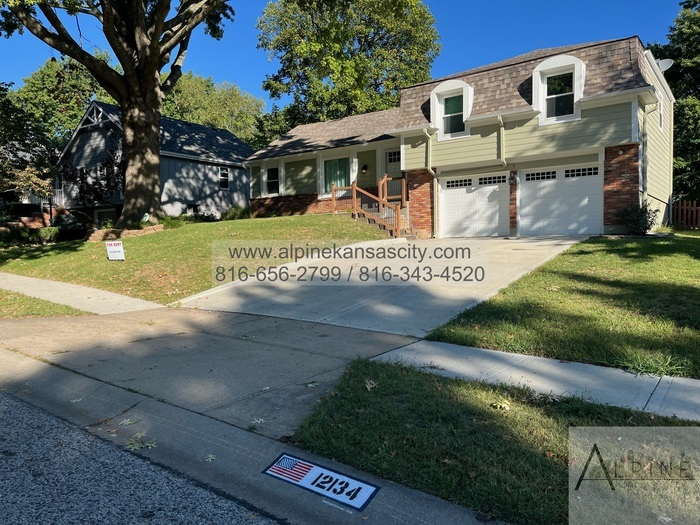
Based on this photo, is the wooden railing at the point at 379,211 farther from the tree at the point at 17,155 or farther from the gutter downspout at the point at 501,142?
the tree at the point at 17,155

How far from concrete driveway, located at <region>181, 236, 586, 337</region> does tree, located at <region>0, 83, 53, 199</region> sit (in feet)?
45.4

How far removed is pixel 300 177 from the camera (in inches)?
971

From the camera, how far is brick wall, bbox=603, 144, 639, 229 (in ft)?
47.3

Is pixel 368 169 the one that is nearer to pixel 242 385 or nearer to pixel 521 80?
pixel 521 80

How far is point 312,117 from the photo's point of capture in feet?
118

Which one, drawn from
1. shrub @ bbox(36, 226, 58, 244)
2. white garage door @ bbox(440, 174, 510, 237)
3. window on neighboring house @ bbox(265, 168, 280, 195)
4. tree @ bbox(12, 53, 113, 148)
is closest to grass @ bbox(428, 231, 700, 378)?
white garage door @ bbox(440, 174, 510, 237)

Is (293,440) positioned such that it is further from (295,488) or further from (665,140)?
(665,140)

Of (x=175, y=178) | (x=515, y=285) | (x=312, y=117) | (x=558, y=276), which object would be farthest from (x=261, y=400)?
(x=312, y=117)

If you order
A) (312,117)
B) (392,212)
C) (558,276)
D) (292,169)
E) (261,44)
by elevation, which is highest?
(261,44)

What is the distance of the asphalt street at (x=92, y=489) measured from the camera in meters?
2.75

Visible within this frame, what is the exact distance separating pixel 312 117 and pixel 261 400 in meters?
33.8

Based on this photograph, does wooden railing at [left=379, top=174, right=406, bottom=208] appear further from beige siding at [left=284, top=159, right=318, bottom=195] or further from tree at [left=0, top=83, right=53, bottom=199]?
tree at [left=0, top=83, right=53, bottom=199]

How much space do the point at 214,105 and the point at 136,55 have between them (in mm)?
38553

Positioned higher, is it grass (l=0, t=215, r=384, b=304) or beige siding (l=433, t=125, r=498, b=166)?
beige siding (l=433, t=125, r=498, b=166)
